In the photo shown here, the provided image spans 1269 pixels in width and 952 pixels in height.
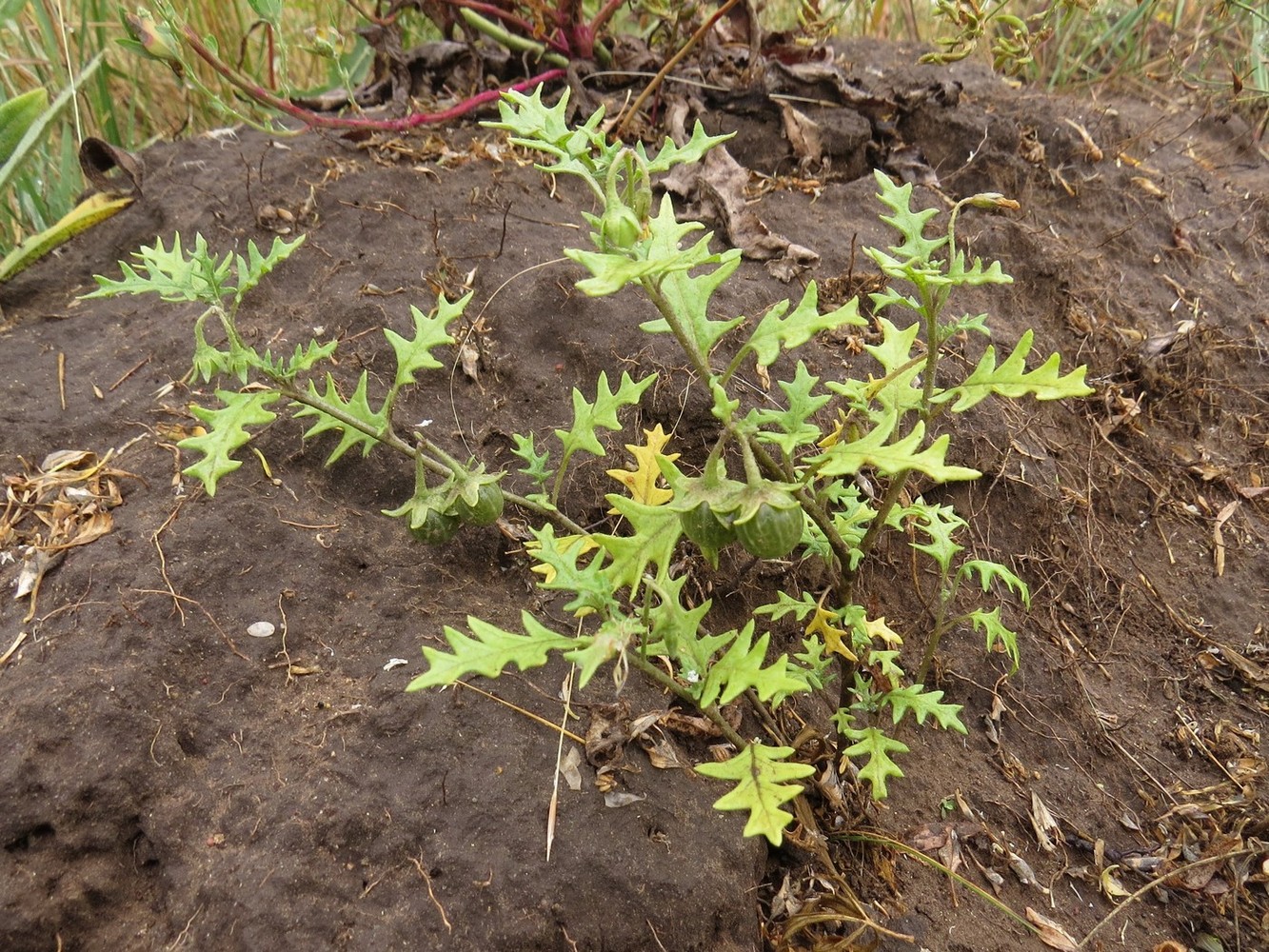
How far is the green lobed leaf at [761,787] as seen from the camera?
1.28 metres

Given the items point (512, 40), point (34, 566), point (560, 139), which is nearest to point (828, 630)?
point (560, 139)

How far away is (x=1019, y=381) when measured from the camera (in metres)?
1.38

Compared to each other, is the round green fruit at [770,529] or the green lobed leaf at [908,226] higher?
the green lobed leaf at [908,226]

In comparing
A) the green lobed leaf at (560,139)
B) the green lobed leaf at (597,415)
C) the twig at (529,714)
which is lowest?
the twig at (529,714)

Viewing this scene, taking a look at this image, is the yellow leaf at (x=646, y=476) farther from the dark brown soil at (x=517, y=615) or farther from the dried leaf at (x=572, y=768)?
the dried leaf at (x=572, y=768)

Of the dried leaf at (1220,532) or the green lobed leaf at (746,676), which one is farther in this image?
the dried leaf at (1220,532)

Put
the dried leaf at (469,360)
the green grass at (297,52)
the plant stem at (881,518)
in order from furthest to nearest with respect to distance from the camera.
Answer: the green grass at (297,52) → the dried leaf at (469,360) → the plant stem at (881,518)

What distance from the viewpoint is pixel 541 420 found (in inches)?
96.0

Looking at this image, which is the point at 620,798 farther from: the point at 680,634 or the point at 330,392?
the point at 330,392

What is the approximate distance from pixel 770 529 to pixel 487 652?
48 cm

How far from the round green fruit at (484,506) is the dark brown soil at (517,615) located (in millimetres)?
429

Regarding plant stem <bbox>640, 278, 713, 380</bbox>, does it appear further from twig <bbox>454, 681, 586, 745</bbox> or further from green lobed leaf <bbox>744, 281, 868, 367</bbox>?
twig <bbox>454, 681, 586, 745</bbox>

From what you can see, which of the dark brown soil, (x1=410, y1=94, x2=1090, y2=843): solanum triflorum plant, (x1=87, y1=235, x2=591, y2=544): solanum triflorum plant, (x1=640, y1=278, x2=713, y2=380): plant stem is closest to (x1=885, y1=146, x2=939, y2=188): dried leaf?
the dark brown soil

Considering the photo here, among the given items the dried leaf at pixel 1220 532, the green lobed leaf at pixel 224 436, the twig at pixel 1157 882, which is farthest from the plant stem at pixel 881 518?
the dried leaf at pixel 1220 532
